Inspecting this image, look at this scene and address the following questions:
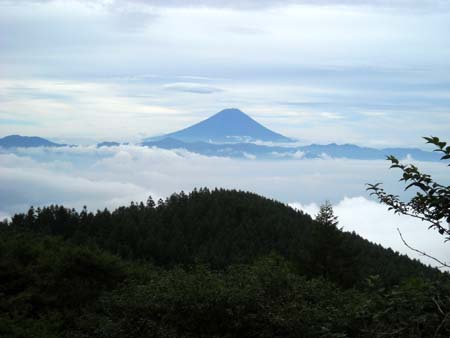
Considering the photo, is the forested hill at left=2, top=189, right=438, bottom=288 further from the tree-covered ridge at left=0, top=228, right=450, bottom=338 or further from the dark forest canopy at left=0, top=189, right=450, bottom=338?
the tree-covered ridge at left=0, top=228, right=450, bottom=338

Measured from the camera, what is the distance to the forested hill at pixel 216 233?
3609 cm

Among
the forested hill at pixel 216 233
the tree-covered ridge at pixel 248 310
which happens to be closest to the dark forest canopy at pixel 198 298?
the tree-covered ridge at pixel 248 310

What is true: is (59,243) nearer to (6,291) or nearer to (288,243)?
(6,291)

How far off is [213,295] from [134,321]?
1231 mm

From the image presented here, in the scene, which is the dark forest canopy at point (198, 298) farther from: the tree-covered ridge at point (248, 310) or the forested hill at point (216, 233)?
the forested hill at point (216, 233)

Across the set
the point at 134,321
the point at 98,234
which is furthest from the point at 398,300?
the point at 98,234

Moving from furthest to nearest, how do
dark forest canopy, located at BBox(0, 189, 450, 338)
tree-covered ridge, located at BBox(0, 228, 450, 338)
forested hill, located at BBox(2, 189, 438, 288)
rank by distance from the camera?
forested hill, located at BBox(2, 189, 438, 288) → dark forest canopy, located at BBox(0, 189, 450, 338) → tree-covered ridge, located at BBox(0, 228, 450, 338)

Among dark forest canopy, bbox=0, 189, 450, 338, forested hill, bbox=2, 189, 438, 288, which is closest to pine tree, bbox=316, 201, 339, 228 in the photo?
forested hill, bbox=2, 189, 438, 288

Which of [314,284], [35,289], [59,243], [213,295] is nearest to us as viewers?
[213,295]

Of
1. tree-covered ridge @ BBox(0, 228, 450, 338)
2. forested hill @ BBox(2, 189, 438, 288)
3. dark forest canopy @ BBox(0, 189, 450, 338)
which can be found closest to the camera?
tree-covered ridge @ BBox(0, 228, 450, 338)

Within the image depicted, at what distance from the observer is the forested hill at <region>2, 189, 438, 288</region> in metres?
36.1

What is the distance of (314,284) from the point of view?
8875mm

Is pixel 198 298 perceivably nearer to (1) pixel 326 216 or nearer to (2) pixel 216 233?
(1) pixel 326 216

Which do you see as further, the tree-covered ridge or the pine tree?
the pine tree
